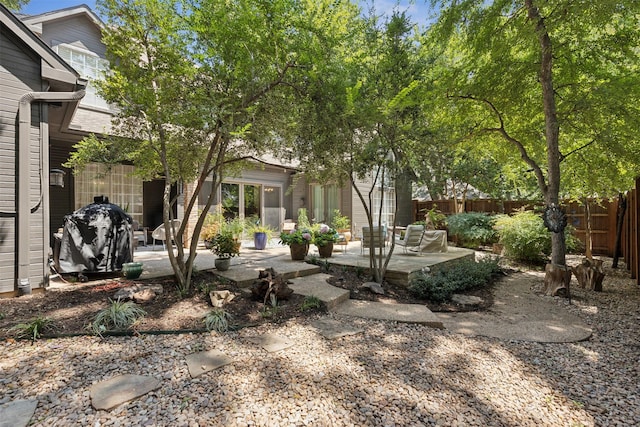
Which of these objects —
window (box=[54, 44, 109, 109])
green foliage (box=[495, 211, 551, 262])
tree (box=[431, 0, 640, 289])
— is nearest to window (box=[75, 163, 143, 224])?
window (box=[54, 44, 109, 109])

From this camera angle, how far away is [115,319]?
337 cm

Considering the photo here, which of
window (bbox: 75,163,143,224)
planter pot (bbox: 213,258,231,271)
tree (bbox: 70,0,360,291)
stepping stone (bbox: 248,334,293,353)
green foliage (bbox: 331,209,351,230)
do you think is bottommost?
stepping stone (bbox: 248,334,293,353)

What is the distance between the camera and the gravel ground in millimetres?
2109

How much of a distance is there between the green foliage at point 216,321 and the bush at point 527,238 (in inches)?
311

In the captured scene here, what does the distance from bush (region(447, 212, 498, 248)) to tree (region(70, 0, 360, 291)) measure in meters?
8.51

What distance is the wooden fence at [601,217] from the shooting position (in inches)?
254

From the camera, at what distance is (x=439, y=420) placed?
2.11 m

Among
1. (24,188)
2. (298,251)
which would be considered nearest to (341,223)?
(298,251)

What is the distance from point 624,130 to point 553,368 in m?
4.59

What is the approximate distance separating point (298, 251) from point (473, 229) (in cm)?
673

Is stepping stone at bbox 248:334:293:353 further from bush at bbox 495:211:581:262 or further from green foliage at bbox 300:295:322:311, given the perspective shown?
bush at bbox 495:211:581:262

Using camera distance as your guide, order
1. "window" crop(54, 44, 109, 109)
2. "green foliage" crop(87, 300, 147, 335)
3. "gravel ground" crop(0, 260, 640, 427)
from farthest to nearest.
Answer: "window" crop(54, 44, 109, 109) < "green foliage" crop(87, 300, 147, 335) < "gravel ground" crop(0, 260, 640, 427)

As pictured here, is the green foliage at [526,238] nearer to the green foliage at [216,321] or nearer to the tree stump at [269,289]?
the tree stump at [269,289]

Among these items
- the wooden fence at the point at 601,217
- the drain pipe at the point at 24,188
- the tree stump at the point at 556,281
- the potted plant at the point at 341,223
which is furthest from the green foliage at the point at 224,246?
the wooden fence at the point at 601,217
